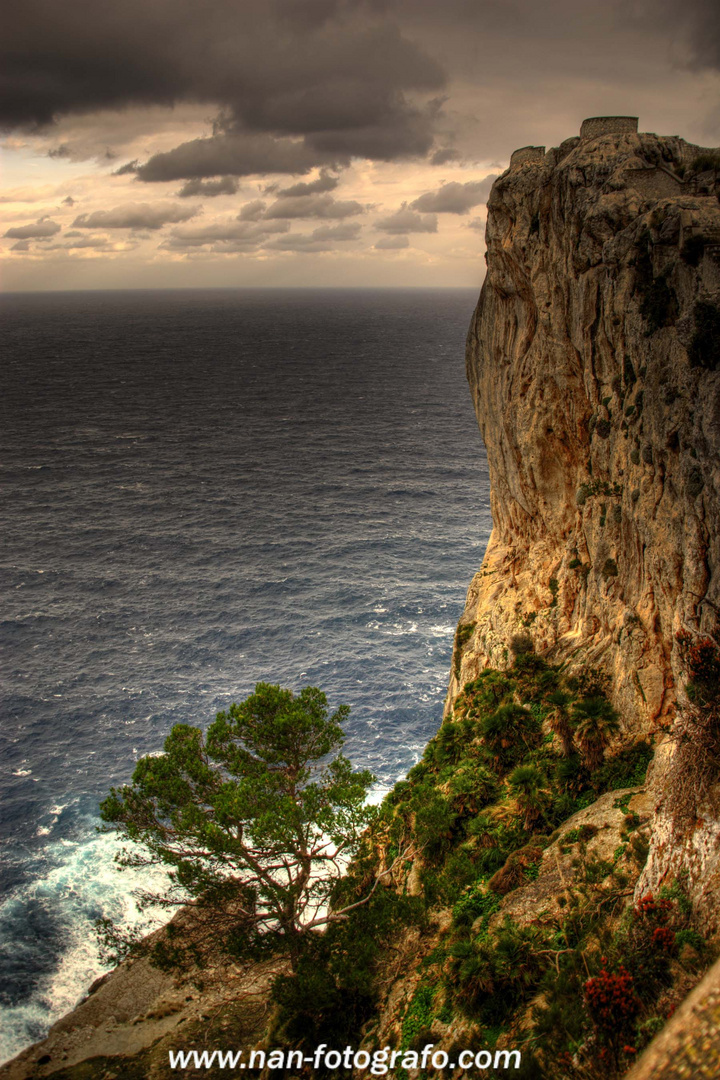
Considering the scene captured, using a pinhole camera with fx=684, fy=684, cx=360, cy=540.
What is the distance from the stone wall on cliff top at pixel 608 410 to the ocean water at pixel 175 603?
23977 mm

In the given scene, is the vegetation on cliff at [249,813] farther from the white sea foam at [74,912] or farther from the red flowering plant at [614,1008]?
the white sea foam at [74,912]

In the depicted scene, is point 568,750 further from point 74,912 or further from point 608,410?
point 74,912

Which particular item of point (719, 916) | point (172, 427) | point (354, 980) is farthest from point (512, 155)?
point (172, 427)

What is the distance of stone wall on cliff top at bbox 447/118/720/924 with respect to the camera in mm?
25594

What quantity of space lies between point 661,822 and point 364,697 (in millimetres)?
43117

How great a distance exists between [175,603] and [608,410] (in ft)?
187

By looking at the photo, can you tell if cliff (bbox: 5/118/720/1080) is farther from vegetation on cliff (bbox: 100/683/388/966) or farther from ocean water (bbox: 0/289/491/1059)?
ocean water (bbox: 0/289/491/1059)

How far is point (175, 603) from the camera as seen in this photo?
77688 millimetres

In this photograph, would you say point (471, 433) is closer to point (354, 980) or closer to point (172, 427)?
point (172, 427)

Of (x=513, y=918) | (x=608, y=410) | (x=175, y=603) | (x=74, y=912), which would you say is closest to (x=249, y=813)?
(x=513, y=918)

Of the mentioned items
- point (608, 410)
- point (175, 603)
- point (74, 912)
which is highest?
point (608, 410)

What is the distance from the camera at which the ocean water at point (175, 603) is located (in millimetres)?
47062

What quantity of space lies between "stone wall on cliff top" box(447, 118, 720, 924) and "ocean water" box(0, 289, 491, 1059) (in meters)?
24.0

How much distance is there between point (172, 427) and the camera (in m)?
148
